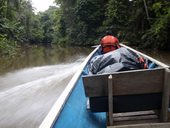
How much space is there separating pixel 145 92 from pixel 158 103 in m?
0.19

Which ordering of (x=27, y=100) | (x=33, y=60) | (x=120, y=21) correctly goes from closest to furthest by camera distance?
1. (x=27, y=100)
2. (x=33, y=60)
3. (x=120, y=21)

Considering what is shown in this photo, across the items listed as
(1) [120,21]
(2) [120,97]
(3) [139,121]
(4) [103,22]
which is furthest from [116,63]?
(4) [103,22]

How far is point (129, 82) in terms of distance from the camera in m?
2.86

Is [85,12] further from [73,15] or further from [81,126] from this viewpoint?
[81,126]

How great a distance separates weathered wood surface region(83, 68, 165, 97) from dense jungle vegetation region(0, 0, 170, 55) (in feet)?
54.7

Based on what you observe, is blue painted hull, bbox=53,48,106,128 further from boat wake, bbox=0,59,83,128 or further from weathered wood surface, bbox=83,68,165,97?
boat wake, bbox=0,59,83,128

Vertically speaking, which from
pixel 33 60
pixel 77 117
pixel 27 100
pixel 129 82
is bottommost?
pixel 33 60

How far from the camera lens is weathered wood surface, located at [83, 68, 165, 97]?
2834 mm

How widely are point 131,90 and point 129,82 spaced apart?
10 cm

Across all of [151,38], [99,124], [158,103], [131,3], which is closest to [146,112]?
[158,103]

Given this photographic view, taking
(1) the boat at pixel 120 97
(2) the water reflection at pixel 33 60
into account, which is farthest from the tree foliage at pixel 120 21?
(1) the boat at pixel 120 97

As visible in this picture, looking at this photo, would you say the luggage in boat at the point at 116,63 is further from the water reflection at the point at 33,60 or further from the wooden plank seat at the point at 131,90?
the water reflection at the point at 33,60

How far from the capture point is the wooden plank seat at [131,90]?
2.83 m

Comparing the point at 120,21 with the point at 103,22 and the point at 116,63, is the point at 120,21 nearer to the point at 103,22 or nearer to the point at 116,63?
the point at 103,22
